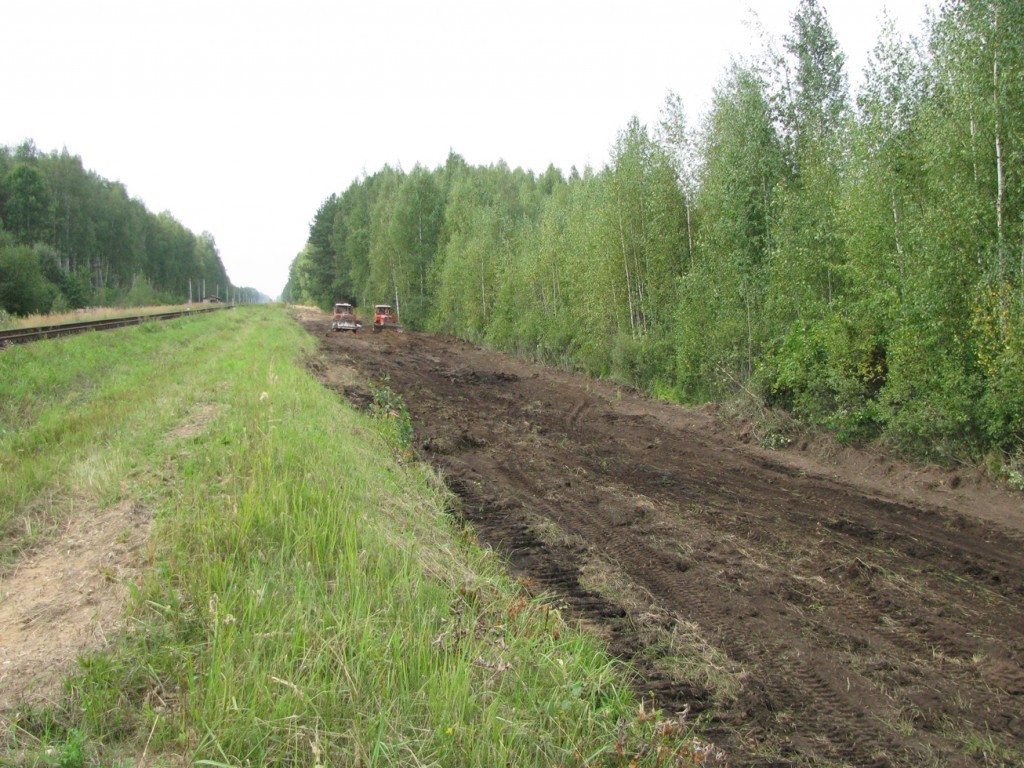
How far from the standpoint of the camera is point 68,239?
63938mm

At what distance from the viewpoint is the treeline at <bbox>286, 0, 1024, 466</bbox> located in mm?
9555

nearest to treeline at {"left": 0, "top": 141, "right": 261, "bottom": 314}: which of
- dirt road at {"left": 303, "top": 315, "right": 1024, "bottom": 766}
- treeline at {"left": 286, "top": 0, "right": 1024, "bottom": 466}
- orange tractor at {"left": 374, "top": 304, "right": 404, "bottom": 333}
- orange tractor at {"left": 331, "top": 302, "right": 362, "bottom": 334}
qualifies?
orange tractor at {"left": 331, "top": 302, "right": 362, "bottom": 334}

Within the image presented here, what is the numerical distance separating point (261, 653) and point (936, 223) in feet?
37.0

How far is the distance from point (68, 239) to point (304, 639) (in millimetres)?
76712

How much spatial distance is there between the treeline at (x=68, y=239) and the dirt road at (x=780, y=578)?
1634 inches

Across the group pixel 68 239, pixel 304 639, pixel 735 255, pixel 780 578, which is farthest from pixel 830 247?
pixel 68 239

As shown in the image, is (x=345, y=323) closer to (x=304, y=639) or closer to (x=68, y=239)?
(x=68, y=239)

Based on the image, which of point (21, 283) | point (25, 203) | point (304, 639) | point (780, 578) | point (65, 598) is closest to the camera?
point (304, 639)

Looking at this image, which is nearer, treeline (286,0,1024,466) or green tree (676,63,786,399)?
treeline (286,0,1024,466)

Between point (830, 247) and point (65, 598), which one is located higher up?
point (830, 247)

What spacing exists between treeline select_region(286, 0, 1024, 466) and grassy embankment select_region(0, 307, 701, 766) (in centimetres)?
828

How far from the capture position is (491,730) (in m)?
2.86

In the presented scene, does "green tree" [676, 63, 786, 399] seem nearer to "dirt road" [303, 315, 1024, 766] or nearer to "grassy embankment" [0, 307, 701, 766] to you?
"dirt road" [303, 315, 1024, 766]

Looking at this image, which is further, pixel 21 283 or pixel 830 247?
pixel 21 283
